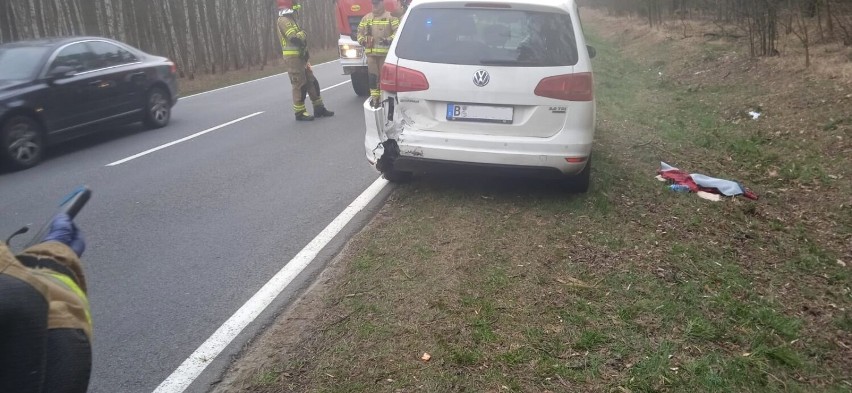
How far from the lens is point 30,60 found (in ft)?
30.5

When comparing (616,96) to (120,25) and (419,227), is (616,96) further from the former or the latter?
(120,25)

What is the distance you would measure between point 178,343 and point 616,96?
33.9 feet

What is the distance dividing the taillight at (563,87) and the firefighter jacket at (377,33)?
561 centimetres

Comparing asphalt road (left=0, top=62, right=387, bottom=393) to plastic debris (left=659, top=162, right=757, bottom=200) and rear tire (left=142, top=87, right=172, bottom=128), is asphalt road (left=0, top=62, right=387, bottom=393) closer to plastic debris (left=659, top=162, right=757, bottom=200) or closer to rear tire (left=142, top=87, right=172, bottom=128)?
rear tire (left=142, top=87, right=172, bottom=128)

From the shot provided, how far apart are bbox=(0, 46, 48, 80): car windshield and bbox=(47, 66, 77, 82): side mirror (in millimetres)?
174

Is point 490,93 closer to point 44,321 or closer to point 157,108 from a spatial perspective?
point 44,321

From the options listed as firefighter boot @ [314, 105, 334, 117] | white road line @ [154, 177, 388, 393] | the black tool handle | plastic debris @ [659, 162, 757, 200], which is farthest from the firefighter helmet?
the black tool handle

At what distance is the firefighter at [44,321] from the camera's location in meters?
1.59

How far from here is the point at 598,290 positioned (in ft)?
14.4

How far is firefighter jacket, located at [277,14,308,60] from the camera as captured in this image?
36.4ft

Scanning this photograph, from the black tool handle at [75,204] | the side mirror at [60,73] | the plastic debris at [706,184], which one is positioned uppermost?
the side mirror at [60,73]

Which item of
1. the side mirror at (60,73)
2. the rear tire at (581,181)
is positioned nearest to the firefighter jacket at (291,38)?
the side mirror at (60,73)

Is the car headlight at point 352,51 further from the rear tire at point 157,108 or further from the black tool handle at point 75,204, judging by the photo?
the black tool handle at point 75,204

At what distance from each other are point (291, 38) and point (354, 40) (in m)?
3.04
